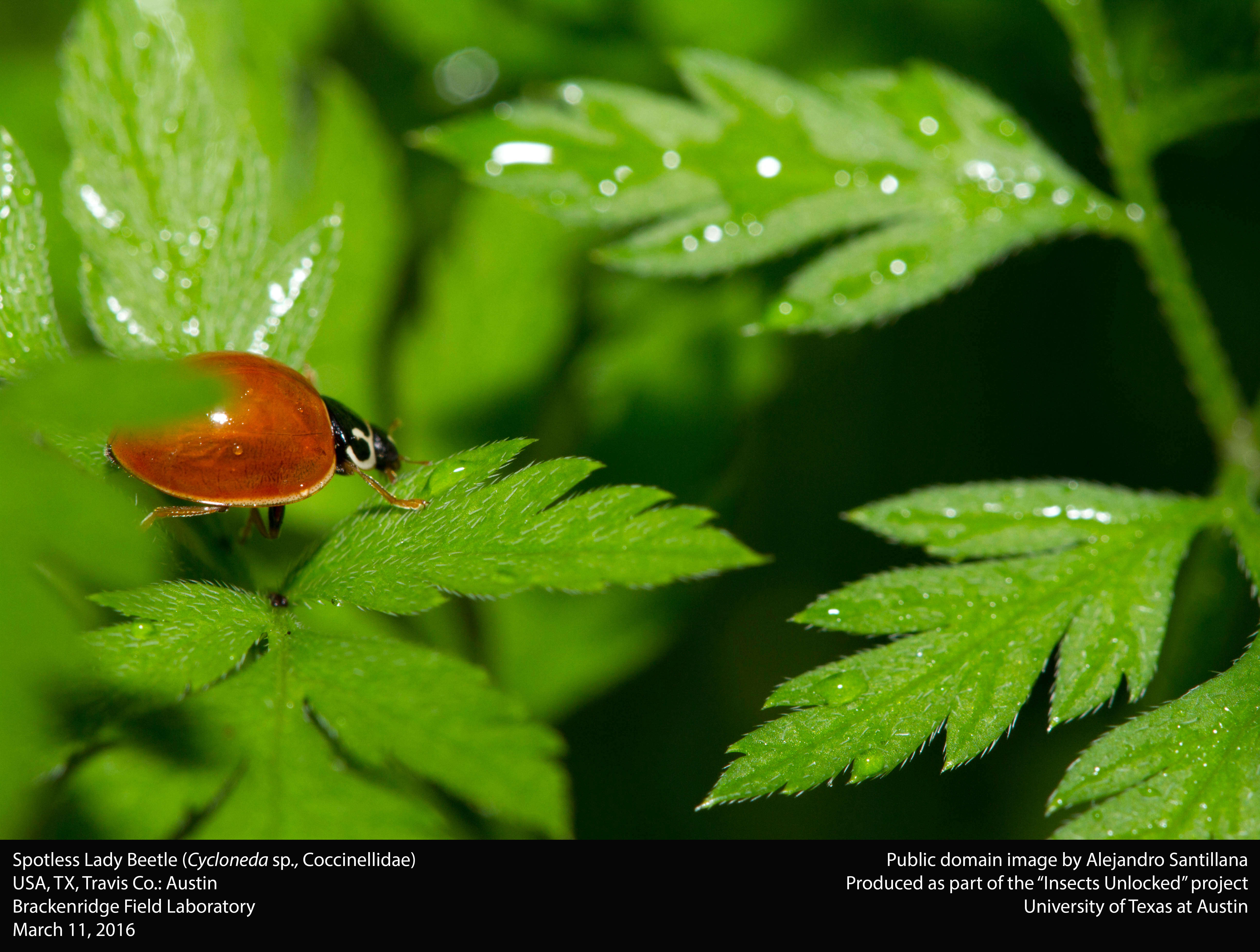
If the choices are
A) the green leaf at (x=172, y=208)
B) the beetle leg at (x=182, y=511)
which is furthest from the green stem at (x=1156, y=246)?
the beetle leg at (x=182, y=511)

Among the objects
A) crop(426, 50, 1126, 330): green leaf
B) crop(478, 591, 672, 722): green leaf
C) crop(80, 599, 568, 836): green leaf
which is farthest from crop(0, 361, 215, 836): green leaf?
crop(478, 591, 672, 722): green leaf

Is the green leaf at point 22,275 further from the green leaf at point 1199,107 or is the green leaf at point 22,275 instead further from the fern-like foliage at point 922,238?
the green leaf at point 1199,107

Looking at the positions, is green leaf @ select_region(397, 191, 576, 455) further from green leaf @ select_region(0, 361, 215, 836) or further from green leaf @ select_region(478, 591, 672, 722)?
green leaf @ select_region(0, 361, 215, 836)

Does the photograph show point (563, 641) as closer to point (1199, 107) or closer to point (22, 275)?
point (22, 275)

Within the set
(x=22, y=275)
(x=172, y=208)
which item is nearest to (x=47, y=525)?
(x=22, y=275)

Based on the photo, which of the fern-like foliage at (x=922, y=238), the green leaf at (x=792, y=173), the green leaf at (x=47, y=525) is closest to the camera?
the green leaf at (x=47, y=525)

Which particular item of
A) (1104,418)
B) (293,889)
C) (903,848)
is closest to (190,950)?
(293,889)

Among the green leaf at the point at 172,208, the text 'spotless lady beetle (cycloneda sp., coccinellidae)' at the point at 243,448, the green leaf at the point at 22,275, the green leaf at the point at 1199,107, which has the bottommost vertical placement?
the text 'spotless lady beetle (cycloneda sp., coccinellidae)' at the point at 243,448
